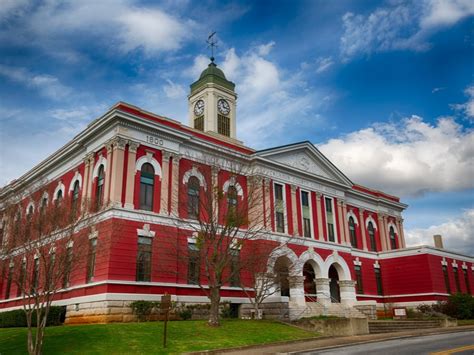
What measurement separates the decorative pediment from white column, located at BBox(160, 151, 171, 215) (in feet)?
27.2

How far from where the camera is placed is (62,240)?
58.5ft

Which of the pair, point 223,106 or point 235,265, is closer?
point 235,265

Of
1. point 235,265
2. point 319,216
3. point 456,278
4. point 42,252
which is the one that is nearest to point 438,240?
point 456,278

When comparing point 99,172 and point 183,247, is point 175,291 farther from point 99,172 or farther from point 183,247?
point 99,172

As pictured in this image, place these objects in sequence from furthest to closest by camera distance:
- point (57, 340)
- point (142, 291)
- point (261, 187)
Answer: point (261, 187) → point (142, 291) → point (57, 340)

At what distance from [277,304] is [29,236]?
17.4 metres

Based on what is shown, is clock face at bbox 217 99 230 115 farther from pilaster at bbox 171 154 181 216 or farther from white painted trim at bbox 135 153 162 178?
white painted trim at bbox 135 153 162 178

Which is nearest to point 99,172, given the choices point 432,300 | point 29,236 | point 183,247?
point 183,247

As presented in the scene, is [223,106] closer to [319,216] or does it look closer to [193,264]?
[319,216]

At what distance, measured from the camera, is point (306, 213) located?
130 feet

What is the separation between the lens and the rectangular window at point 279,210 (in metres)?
36.9

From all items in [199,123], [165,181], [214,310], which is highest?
[199,123]

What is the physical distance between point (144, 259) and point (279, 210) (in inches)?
523

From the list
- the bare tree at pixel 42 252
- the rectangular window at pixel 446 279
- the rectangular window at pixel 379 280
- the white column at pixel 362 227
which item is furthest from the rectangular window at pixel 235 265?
the rectangular window at pixel 446 279
